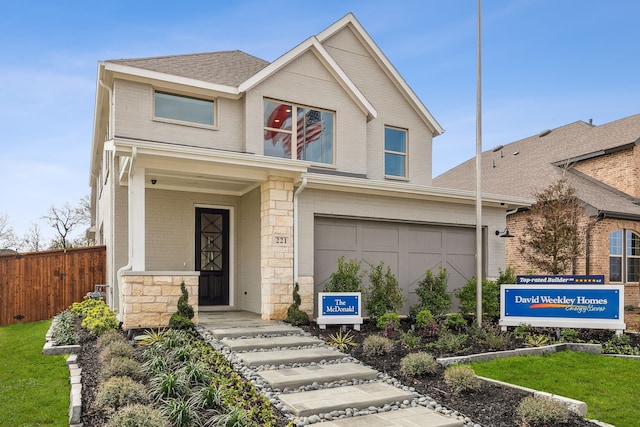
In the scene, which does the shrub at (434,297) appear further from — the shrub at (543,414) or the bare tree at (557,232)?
the shrub at (543,414)

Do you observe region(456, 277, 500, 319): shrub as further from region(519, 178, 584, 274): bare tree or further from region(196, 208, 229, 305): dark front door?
region(196, 208, 229, 305): dark front door

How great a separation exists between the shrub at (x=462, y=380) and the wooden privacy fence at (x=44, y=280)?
9823 mm

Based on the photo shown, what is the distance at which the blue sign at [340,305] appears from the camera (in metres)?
8.95

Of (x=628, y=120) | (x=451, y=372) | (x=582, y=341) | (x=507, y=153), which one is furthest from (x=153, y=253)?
(x=628, y=120)

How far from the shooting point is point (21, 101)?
57.9ft

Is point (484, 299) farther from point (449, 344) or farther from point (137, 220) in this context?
point (137, 220)

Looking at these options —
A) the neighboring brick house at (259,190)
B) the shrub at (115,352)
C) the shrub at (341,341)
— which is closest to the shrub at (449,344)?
the shrub at (341,341)

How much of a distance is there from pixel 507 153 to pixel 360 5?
1128cm

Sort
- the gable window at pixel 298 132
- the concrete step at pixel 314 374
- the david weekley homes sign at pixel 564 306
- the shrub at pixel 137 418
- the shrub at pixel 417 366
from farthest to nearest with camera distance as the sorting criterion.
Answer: the gable window at pixel 298 132 → the david weekley homes sign at pixel 564 306 → the shrub at pixel 417 366 → the concrete step at pixel 314 374 → the shrub at pixel 137 418

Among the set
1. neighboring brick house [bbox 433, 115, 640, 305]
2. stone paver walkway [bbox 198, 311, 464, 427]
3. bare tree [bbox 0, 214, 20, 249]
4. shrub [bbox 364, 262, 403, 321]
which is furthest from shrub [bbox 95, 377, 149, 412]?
bare tree [bbox 0, 214, 20, 249]

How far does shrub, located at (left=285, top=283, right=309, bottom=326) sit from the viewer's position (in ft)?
29.1

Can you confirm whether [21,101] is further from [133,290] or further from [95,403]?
[95,403]

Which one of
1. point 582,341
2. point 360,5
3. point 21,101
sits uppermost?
point 360,5

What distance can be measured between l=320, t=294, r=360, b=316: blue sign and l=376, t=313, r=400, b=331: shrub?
1.50ft
